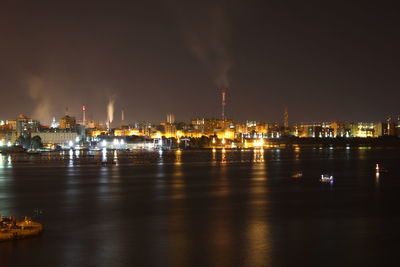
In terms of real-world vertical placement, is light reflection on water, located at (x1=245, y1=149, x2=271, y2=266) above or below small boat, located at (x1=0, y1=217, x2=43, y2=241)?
below

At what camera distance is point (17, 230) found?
448 inches

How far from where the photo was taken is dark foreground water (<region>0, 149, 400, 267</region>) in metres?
10.3

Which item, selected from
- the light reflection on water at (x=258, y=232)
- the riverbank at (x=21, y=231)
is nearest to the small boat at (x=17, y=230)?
the riverbank at (x=21, y=231)

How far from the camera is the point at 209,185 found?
23609 mm

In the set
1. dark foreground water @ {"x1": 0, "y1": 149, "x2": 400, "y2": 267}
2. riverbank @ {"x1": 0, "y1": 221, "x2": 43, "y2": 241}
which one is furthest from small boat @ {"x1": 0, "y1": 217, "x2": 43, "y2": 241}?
dark foreground water @ {"x1": 0, "y1": 149, "x2": 400, "y2": 267}

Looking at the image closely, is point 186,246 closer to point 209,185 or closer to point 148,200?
point 148,200

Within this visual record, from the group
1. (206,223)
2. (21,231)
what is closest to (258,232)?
(206,223)

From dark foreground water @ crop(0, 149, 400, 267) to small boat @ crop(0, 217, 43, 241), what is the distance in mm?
214

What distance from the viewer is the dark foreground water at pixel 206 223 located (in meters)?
10.3

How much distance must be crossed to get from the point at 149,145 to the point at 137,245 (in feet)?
309

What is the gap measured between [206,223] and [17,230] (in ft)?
14.0

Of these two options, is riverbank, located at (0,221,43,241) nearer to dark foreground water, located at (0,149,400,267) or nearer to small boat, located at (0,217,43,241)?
Result: small boat, located at (0,217,43,241)

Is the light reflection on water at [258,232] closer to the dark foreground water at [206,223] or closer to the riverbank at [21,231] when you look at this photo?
the dark foreground water at [206,223]

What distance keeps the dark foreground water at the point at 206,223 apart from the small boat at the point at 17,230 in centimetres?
21
